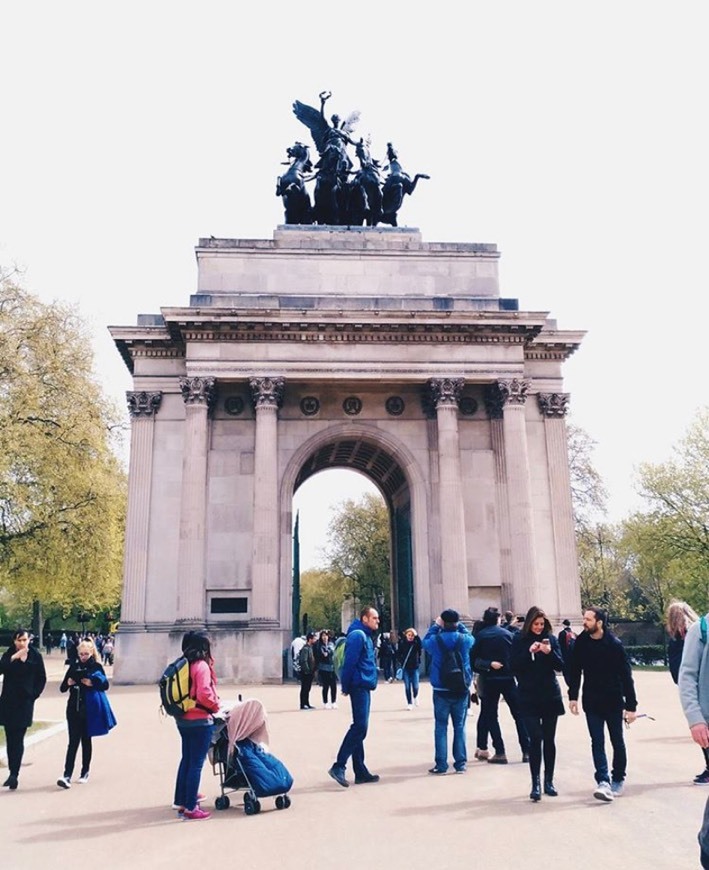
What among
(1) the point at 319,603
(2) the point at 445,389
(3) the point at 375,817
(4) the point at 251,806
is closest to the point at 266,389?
(2) the point at 445,389

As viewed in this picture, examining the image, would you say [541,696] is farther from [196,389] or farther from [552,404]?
[552,404]

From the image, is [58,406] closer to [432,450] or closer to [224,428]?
[224,428]

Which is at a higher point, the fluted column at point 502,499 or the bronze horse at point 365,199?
the bronze horse at point 365,199

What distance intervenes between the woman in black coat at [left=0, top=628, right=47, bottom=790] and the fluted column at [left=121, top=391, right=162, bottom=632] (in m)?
17.8

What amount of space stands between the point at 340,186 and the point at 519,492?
15.4 meters

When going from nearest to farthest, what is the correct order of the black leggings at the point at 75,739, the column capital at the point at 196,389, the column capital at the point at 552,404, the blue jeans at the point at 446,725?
the black leggings at the point at 75,739 < the blue jeans at the point at 446,725 < the column capital at the point at 196,389 < the column capital at the point at 552,404

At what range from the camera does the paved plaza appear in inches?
268

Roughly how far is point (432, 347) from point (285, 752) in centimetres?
1959

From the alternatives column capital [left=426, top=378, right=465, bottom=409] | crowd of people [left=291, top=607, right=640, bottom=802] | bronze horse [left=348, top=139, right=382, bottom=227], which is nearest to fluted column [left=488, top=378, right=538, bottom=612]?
column capital [left=426, top=378, right=465, bottom=409]

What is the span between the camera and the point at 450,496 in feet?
93.8

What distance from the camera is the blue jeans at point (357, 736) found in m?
9.74

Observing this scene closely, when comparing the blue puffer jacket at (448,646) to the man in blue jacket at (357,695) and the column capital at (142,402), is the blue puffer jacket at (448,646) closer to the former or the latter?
the man in blue jacket at (357,695)

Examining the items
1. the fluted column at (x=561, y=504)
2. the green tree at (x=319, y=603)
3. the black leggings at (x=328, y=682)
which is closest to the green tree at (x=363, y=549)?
the green tree at (x=319, y=603)

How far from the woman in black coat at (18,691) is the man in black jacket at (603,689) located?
6932mm
